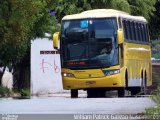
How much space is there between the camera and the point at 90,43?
29203 mm

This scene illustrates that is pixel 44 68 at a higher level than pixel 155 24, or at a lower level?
lower

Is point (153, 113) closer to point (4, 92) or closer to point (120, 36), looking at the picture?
point (120, 36)

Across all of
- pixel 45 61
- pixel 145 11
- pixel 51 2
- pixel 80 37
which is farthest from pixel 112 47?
pixel 145 11

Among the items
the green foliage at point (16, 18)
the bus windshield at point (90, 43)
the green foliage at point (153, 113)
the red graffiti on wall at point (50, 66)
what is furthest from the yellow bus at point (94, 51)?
the green foliage at point (153, 113)

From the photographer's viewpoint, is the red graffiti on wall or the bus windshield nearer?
the bus windshield

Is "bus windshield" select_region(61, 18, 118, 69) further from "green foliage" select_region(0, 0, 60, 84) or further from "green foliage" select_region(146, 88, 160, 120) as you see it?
"green foliage" select_region(146, 88, 160, 120)

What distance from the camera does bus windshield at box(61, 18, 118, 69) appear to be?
29109mm

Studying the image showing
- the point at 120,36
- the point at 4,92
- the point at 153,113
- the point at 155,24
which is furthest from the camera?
the point at 155,24

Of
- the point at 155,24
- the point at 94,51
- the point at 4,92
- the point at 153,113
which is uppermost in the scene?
the point at 155,24

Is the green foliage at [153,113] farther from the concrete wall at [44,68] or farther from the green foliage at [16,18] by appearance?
the concrete wall at [44,68]

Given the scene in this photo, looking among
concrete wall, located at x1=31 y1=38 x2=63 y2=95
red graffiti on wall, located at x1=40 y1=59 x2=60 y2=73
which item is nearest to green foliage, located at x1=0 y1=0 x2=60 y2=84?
concrete wall, located at x1=31 y1=38 x2=63 y2=95

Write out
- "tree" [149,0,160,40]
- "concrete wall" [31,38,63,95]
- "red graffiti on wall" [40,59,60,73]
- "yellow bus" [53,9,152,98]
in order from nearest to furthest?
"yellow bus" [53,9,152,98]
"concrete wall" [31,38,63,95]
"red graffiti on wall" [40,59,60,73]
"tree" [149,0,160,40]

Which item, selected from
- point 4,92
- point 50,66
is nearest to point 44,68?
point 50,66

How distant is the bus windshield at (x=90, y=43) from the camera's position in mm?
29109
